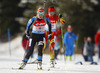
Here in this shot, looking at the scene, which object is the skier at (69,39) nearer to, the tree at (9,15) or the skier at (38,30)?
the skier at (38,30)

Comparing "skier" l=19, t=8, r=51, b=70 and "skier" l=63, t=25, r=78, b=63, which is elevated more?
"skier" l=19, t=8, r=51, b=70

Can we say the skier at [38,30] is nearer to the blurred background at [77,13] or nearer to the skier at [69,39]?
the skier at [69,39]

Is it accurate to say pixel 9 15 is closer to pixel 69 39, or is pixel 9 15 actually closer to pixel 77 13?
pixel 77 13

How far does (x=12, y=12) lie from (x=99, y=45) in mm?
28092

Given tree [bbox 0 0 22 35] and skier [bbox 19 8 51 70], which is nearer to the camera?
skier [bbox 19 8 51 70]

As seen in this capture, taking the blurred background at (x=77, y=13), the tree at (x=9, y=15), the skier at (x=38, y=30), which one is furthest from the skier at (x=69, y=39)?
the tree at (x=9, y=15)

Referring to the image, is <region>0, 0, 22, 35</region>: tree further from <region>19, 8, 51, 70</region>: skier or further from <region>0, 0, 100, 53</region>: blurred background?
<region>19, 8, 51, 70</region>: skier

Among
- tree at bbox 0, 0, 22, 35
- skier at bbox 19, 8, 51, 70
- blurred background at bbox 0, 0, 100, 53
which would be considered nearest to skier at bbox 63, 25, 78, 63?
skier at bbox 19, 8, 51, 70

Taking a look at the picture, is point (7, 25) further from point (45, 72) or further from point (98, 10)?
point (45, 72)

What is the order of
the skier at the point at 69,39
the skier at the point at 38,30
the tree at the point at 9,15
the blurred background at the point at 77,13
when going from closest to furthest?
the skier at the point at 38,30 → the skier at the point at 69,39 → the blurred background at the point at 77,13 → the tree at the point at 9,15

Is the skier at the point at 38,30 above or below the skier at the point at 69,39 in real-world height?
above

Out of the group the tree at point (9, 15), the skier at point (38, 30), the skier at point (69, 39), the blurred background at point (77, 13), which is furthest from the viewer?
the tree at point (9, 15)

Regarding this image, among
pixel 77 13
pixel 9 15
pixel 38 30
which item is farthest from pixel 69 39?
pixel 9 15

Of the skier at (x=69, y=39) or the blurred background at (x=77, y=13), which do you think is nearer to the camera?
the skier at (x=69, y=39)
